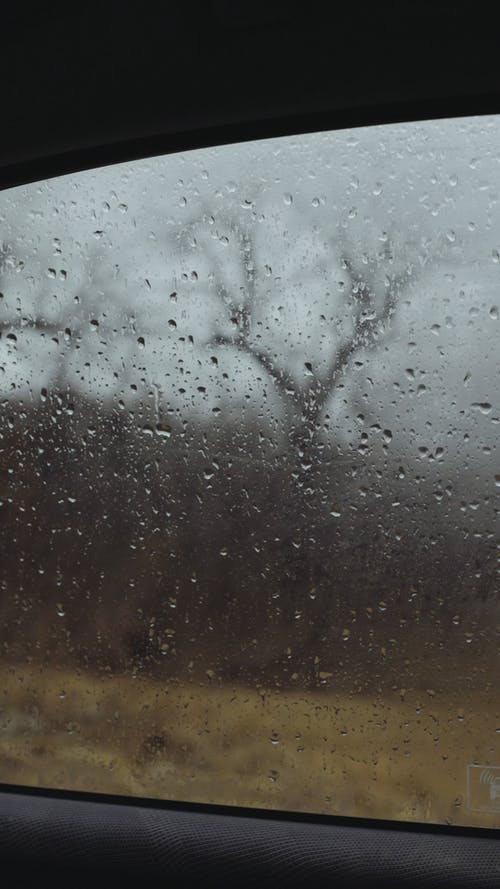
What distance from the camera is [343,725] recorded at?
5.25ft

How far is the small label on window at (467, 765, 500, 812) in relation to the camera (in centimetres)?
150

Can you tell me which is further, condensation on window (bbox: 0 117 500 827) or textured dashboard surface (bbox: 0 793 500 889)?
condensation on window (bbox: 0 117 500 827)

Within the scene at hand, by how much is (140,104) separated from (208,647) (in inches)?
48.4

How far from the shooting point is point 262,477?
5.59 feet

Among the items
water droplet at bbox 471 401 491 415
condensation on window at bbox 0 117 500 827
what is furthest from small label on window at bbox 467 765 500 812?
water droplet at bbox 471 401 491 415

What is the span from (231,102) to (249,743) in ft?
4.66

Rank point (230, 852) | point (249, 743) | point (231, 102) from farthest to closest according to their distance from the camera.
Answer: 1. point (249, 743)
2. point (231, 102)
3. point (230, 852)

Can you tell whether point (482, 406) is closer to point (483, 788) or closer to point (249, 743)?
point (483, 788)

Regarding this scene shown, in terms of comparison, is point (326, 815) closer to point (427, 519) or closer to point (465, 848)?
point (465, 848)

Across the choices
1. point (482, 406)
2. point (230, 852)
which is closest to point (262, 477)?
point (482, 406)

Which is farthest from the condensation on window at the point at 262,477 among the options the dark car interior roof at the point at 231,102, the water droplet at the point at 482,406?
the dark car interior roof at the point at 231,102

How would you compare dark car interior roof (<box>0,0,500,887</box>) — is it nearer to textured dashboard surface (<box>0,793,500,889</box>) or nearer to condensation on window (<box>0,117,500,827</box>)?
textured dashboard surface (<box>0,793,500,889</box>)

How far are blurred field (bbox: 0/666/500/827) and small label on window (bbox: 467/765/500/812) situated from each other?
0.02m

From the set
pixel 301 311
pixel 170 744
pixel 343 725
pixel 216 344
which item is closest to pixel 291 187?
pixel 301 311
